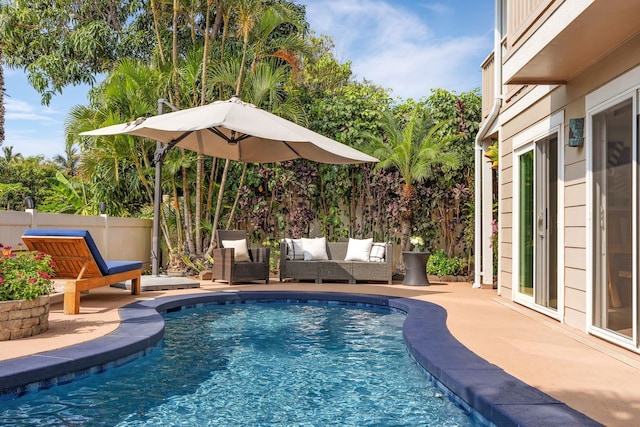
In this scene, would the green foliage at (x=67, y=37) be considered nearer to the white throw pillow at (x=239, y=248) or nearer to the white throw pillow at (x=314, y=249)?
the white throw pillow at (x=239, y=248)

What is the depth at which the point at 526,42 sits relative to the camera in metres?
5.54

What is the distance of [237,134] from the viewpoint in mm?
8750

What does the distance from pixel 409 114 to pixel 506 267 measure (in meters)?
5.18

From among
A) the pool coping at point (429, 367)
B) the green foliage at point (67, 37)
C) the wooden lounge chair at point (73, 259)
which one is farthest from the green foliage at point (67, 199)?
the pool coping at point (429, 367)

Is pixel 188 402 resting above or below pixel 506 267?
below

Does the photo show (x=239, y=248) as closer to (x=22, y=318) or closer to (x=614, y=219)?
(x=22, y=318)

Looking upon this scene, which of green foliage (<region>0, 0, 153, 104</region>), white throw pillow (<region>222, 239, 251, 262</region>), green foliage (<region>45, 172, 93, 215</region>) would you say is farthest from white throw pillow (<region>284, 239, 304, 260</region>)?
green foliage (<region>0, 0, 153, 104</region>)

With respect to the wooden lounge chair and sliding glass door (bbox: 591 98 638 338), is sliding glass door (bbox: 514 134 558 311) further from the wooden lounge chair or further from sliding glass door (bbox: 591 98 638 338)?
the wooden lounge chair

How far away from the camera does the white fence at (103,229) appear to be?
8375mm

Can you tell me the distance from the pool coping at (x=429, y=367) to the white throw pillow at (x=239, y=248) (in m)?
3.86

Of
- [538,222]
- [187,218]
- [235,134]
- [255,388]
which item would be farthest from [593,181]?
[187,218]

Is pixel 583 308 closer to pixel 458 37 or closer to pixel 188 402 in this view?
pixel 188 402

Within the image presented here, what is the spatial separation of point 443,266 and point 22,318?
843cm

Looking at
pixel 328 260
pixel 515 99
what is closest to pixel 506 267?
pixel 515 99
